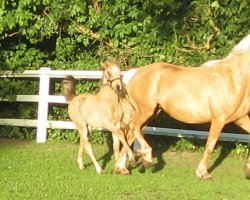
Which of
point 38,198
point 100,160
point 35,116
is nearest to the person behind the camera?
point 38,198

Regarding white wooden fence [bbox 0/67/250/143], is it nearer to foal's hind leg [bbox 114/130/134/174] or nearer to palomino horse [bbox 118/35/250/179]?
palomino horse [bbox 118/35/250/179]

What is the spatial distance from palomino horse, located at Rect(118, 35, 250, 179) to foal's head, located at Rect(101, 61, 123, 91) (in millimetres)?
833

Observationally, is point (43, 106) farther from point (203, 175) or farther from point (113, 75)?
point (203, 175)

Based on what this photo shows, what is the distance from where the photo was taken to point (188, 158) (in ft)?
37.7

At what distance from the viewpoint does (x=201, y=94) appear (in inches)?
378

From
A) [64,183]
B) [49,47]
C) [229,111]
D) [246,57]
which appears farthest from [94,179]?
[49,47]

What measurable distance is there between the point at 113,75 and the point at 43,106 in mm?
3876

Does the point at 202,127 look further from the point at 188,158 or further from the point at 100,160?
the point at 100,160

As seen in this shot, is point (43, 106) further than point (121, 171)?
Yes

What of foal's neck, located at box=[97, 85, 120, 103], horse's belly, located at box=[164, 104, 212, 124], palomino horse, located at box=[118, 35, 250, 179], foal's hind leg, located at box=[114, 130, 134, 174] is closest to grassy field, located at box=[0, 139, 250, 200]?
foal's hind leg, located at box=[114, 130, 134, 174]

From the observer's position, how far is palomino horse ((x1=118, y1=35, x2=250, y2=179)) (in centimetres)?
936

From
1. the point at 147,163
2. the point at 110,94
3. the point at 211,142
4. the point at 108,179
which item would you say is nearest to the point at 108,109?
the point at 110,94

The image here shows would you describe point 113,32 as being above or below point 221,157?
above

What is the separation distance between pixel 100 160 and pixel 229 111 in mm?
2704
